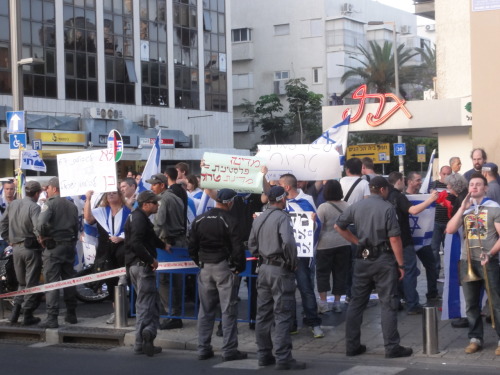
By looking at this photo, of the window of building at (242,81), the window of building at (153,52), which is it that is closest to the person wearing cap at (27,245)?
the window of building at (153,52)

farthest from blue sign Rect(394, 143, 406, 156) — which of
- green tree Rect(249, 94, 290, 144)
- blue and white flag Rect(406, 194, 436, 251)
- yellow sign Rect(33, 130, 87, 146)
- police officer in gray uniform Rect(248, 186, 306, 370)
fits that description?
police officer in gray uniform Rect(248, 186, 306, 370)

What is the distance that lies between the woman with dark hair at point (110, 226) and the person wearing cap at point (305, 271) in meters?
2.30

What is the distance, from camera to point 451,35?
1135 inches

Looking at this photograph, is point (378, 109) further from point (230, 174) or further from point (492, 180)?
point (230, 174)

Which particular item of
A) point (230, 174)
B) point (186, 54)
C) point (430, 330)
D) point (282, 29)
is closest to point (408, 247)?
point (430, 330)

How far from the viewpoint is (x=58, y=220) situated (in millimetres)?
11531

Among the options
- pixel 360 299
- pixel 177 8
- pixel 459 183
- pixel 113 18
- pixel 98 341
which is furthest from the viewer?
pixel 177 8

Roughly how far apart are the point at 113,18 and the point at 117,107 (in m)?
5.26

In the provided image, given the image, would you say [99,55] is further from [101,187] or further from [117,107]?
[101,187]

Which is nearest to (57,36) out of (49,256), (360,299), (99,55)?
(99,55)

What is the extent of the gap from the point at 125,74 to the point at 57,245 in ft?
136

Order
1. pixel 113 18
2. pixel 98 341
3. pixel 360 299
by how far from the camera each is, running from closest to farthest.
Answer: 1. pixel 360 299
2. pixel 98 341
3. pixel 113 18

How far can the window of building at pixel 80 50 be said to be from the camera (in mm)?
48594

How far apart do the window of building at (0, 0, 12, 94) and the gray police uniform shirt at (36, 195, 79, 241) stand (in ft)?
116
